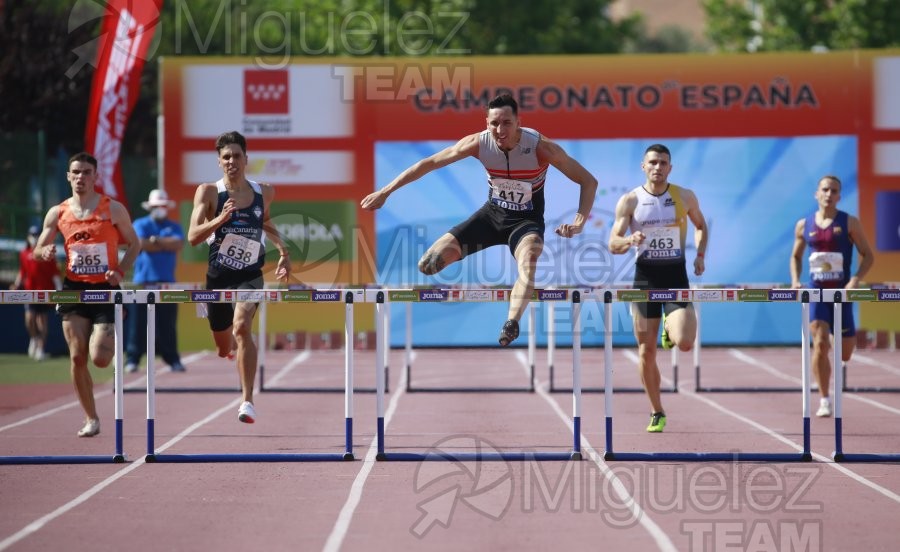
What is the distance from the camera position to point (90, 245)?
11305mm

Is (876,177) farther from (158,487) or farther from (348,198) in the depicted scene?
(158,487)

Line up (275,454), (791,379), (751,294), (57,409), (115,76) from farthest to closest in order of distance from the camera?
(115,76) → (791,379) → (57,409) → (275,454) → (751,294)

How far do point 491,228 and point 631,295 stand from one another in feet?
3.81

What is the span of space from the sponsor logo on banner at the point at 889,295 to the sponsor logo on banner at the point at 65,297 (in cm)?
598

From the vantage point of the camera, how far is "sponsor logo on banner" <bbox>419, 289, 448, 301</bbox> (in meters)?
9.91

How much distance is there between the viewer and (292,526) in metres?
7.62

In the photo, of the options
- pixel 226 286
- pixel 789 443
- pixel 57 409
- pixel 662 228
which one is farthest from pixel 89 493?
pixel 57 409

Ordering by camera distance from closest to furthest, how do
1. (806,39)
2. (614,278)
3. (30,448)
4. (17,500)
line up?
(17,500), (30,448), (614,278), (806,39)

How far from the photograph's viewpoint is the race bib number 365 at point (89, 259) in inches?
444

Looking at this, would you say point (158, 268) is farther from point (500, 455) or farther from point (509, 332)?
point (509, 332)

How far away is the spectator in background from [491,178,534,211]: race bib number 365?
11934 mm

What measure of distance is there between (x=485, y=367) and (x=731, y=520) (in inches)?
491

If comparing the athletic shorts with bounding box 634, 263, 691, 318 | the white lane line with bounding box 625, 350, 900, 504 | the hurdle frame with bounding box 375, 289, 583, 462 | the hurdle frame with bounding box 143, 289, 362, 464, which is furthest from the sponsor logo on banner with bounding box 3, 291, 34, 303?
the white lane line with bounding box 625, 350, 900, 504

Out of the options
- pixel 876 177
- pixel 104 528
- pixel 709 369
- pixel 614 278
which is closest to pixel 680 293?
pixel 104 528
